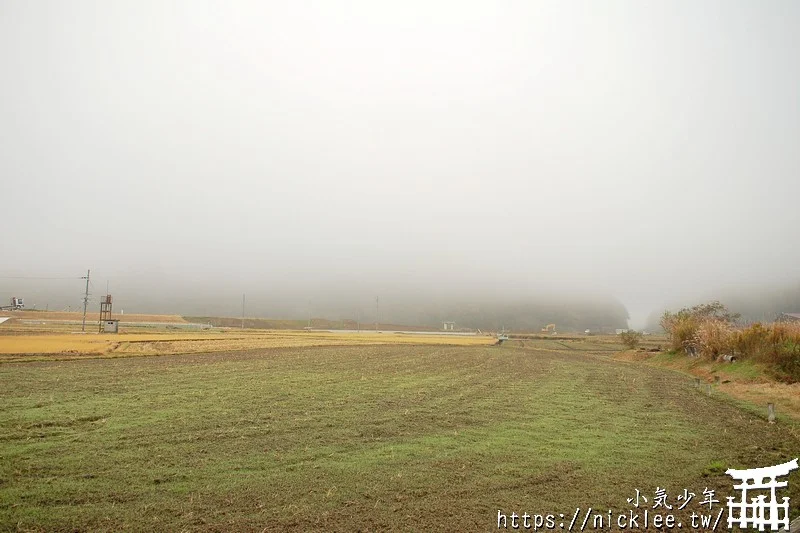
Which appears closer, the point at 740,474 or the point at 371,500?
the point at 371,500

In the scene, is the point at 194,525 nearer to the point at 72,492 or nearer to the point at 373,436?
the point at 72,492

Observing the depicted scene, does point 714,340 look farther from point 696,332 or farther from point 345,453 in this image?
point 345,453

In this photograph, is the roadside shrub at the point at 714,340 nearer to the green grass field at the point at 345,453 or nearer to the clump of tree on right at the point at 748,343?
the clump of tree on right at the point at 748,343

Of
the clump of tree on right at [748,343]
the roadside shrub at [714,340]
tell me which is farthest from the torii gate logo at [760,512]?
the roadside shrub at [714,340]

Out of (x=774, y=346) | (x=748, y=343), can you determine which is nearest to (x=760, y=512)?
(x=774, y=346)

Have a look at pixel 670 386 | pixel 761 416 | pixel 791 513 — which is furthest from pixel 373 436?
pixel 670 386

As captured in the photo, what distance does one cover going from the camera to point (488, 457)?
9.62m

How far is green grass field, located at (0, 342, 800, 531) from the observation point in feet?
22.6

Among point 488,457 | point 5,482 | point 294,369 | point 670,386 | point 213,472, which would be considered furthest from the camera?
point 294,369

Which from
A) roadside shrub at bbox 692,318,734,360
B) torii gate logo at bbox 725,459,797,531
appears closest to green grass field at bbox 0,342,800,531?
torii gate logo at bbox 725,459,797,531

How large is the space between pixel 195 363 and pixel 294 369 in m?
7.35

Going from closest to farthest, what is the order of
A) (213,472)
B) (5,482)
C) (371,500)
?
(371,500), (5,482), (213,472)

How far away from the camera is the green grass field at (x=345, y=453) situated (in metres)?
6.88

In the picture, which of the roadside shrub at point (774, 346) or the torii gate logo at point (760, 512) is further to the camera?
the roadside shrub at point (774, 346)
